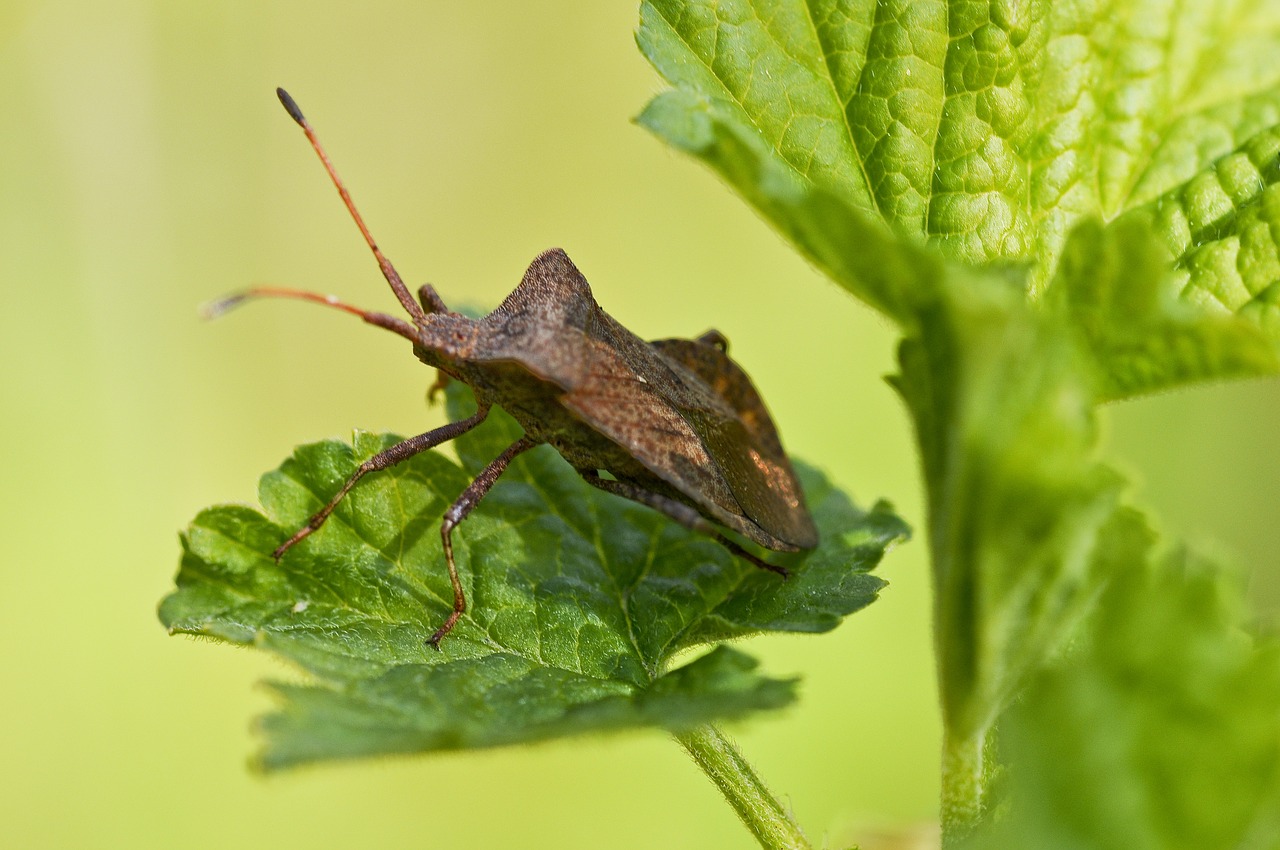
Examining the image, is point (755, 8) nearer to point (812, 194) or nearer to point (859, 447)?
point (812, 194)

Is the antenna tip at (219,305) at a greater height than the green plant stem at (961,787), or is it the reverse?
the antenna tip at (219,305)

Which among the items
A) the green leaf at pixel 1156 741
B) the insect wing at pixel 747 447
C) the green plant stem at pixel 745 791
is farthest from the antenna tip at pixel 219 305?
the green leaf at pixel 1156 741

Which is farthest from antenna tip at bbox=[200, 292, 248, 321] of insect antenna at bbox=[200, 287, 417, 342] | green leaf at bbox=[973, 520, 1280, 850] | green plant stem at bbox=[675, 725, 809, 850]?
green leaf at bbox=[973, 520, 1280, 850]

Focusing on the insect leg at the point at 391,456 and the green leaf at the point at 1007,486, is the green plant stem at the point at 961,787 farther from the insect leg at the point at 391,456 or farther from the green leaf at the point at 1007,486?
the insect leg at the point at 391,456

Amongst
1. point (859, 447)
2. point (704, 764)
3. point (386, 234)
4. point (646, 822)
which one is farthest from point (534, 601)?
point (386, 234)

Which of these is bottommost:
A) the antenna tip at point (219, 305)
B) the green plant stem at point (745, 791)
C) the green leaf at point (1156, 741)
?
the green leaf at point (1156, 741)
